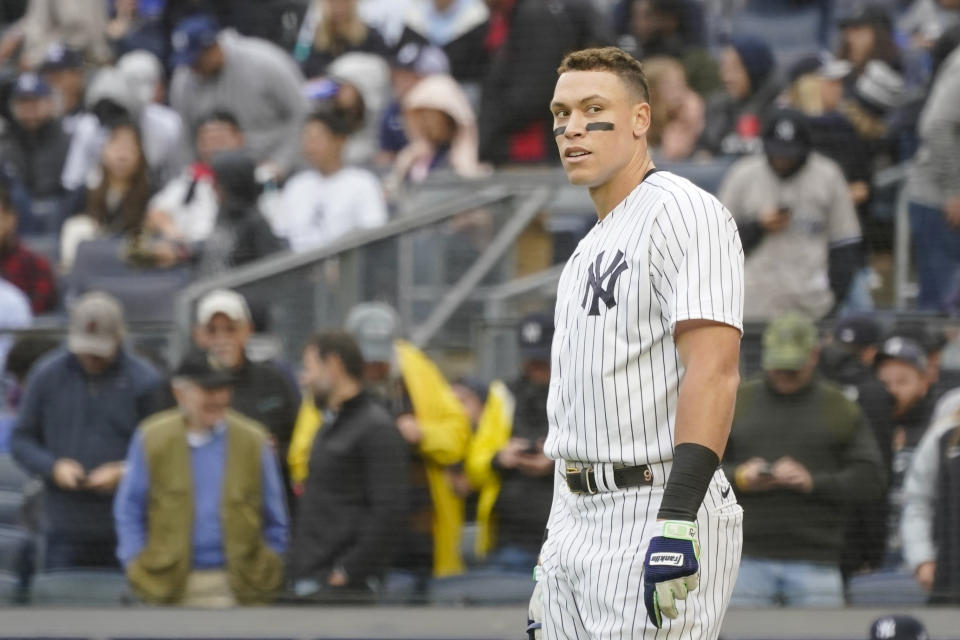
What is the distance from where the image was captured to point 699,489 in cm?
310

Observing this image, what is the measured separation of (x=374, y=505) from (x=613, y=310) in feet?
10.6

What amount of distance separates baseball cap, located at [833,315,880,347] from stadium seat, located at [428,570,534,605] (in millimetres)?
1616

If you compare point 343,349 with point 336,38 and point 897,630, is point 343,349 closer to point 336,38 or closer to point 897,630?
point 897,630

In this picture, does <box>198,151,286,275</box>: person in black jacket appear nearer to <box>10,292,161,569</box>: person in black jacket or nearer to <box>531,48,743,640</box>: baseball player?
<box>10,292,161,569</box>: person in black jacket

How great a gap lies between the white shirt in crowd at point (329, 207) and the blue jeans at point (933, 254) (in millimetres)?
2589

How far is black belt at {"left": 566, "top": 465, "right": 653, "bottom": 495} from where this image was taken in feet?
10.8

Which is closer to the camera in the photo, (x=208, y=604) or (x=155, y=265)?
(x=208, y=604)

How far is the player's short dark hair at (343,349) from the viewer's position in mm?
6500

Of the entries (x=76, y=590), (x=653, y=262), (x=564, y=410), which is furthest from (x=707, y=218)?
(x=76, y=590)

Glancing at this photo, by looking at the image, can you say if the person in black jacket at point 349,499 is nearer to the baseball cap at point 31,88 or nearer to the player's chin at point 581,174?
the player's chin at point 581,174

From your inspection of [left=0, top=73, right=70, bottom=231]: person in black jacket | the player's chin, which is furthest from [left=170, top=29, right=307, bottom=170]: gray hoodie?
the player's chin

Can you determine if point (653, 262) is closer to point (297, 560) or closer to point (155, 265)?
point (297, 560)

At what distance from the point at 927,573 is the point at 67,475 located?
337cm

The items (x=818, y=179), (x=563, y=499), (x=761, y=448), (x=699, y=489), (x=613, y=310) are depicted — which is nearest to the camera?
(x=699, y=489)
